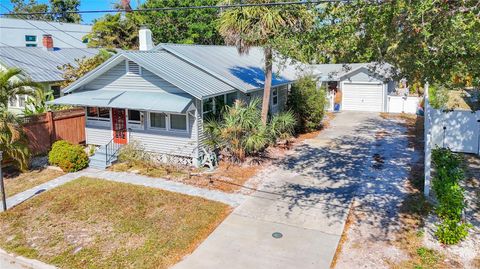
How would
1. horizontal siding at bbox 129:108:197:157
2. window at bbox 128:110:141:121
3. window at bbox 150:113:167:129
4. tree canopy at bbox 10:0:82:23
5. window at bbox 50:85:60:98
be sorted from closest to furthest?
horizontal siding at bbox 129:108:197:157 < window at bbox 150:113:167:129 < window at bbox 128:110:141:121 < window at bbox 50:85:60:98 < tree canopy at bbox 10:0:82:23

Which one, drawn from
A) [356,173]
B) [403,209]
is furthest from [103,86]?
[403,209]

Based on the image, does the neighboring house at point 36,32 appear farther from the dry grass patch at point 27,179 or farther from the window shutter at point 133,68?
the dry grass patch at point 27,179

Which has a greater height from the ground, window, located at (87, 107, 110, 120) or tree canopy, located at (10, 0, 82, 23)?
tree canopy, located at (10, 0, 82, 23)

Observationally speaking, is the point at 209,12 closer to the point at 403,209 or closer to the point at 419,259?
the point at 403,209

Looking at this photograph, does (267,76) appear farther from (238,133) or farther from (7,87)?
(7,87)

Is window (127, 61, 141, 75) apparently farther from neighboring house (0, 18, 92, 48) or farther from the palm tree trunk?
neighboring house (0, 18, 92, 48)

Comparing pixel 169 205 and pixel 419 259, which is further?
pixel 169 205

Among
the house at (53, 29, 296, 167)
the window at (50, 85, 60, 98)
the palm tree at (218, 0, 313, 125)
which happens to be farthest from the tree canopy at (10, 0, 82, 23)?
the palm tree at (218, 0, 313, 125)

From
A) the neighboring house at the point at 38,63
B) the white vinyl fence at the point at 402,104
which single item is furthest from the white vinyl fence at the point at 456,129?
the neighboring house at the point at 38,63
